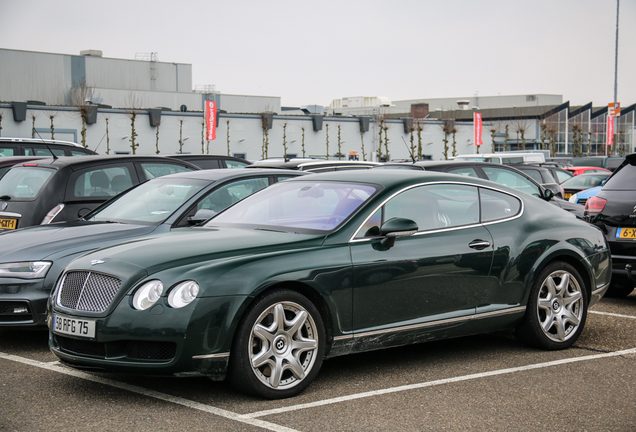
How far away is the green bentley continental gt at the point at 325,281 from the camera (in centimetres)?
448

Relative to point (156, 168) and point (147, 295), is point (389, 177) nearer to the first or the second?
point (147, 295)

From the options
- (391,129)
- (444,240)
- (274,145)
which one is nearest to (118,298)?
(444,240)

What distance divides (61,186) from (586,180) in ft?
61.0

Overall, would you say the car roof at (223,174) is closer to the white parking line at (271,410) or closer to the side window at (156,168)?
the side window at (156,168)

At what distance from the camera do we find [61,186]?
8.42 metres

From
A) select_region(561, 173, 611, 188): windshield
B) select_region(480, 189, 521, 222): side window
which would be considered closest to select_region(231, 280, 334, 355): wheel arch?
select_region(480, 189, 521, 222): side window

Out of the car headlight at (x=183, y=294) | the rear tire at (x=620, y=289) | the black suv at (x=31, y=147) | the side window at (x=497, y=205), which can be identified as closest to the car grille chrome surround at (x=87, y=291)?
the car headlight at (x=183, y=294)

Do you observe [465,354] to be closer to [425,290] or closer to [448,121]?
[425,290]

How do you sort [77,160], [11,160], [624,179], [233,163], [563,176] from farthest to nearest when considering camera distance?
[563,176], [233,163], [11,160], [77,160], [624,179]

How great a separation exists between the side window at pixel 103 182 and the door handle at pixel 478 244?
15.8 ft

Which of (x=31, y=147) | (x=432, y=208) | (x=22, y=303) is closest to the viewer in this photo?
(x=432, y=208)

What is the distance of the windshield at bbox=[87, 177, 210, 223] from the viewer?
748 cm

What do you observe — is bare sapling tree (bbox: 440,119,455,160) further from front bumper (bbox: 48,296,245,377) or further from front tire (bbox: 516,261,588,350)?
front bumper (bbox: 48,296,245,377)

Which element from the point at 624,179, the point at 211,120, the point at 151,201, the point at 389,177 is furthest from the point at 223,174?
the point at 211,120
